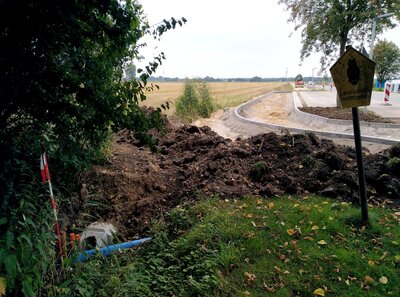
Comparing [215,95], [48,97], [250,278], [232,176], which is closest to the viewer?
[48,97]

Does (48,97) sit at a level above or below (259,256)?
above

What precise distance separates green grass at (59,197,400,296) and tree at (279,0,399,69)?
12921 millimetres

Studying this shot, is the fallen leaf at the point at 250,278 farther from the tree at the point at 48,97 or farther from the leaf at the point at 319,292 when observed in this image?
the tree at the point at 48,97

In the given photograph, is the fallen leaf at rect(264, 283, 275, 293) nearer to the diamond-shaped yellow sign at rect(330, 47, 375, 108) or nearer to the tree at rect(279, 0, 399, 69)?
the diamond-shaped yellow sign at rect(330, 47, 375, 108)

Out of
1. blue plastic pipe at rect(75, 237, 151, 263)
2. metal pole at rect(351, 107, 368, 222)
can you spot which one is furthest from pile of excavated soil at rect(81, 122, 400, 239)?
metal pole at rect(351, 107, 368, 222)

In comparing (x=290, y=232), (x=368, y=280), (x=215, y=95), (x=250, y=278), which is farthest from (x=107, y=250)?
(x=215, y=95)

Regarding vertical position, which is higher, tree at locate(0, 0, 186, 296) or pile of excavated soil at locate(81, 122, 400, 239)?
tree at locate(0, 0, 186, 296)

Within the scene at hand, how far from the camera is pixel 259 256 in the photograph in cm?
353

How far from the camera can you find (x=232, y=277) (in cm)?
322

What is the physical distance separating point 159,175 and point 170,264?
9.16 feet

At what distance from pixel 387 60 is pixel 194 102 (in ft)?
155

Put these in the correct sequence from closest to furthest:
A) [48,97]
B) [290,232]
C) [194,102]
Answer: [48,97], [290,232], [194,102]

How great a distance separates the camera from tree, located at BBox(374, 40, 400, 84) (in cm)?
4862

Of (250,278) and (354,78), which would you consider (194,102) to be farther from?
(250,278)
